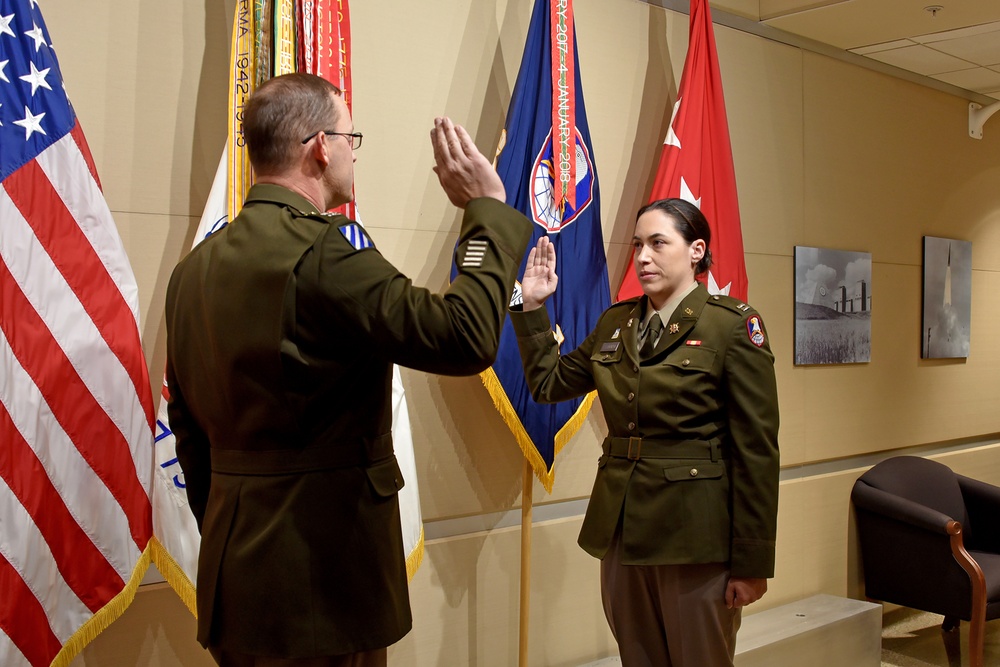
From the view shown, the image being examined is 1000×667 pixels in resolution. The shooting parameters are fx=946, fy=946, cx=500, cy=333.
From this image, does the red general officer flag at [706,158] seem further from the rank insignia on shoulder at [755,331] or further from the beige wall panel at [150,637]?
the beige wall panel at [150,637]

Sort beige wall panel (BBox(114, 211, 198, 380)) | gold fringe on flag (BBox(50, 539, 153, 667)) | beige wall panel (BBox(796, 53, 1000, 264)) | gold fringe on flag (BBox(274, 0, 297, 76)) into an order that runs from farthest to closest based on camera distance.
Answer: beige wall panel (BBox(796, 53, 1000, 264)), beige wall panel (BBox(114, 211, 198, 380)), gold fringe on flag (BBox(274, 0, 297, 76)), gold fringe on flag (BBox(50, 539, 153, 667))

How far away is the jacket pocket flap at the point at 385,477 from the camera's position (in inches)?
59.2

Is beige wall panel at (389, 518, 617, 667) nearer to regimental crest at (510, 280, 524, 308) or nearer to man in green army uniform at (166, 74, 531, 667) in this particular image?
regimental crest at (510, 280, 524, 308)

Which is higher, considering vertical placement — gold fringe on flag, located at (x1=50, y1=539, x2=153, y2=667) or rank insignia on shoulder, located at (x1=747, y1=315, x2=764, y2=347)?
rank insignia on shoulder, located at (x1=747, y1=315, x2=764, y2=347)

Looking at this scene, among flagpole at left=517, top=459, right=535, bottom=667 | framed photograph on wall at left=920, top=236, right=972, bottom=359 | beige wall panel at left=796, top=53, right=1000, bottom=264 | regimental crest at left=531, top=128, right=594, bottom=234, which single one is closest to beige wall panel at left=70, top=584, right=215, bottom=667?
flagpole at left=517, top=459, right=535, bottom=667

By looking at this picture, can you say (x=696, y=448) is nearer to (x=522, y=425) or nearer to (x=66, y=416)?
(x=522, y=425)

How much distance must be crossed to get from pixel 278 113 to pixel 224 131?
52.4 inches

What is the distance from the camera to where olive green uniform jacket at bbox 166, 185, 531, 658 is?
54.6 inches

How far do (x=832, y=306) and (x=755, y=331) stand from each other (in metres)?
2.43

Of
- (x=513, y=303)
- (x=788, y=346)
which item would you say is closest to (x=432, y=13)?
(x=513, y=303)

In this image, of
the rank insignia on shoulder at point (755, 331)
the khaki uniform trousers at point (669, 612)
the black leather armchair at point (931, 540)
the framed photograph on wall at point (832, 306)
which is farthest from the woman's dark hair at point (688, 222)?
the black leather armchair at point (931, 540)

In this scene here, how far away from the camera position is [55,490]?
7.09ft

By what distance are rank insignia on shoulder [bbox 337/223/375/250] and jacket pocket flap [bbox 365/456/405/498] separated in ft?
1.16

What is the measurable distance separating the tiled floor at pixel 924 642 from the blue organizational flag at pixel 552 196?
2.28 meters
